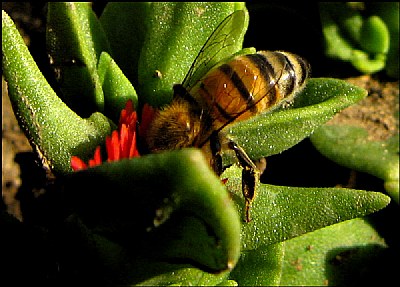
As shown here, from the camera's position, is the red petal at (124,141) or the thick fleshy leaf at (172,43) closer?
the red petal at (124,141)

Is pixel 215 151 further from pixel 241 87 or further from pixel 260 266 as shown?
pixel 260 266

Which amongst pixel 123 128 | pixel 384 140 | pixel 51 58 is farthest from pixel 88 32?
pixel 384 140

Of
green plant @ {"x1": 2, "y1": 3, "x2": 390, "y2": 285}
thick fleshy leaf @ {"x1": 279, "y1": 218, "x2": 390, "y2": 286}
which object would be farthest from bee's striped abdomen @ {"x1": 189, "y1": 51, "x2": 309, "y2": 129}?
thick fleshy leaf @ {"x1": 279, "y1": 218, "x2": 390, "y2": 286}

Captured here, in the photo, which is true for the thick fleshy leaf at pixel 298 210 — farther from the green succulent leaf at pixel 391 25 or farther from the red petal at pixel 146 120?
the green succulent leaf at pixel 391 25

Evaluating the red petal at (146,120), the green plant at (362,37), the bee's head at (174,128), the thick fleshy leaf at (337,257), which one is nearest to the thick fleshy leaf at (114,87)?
the red petal at (146,120)

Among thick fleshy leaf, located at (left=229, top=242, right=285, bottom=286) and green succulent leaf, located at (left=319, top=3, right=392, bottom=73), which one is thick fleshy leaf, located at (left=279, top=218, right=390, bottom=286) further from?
green succulent leaf, located at (left=319, top=3, right=392, bottom=73)

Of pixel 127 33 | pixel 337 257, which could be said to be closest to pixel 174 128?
pixel 127 33

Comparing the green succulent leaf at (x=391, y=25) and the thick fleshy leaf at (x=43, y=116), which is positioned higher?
the thick fleshy leaf at (x=43, y=116)
